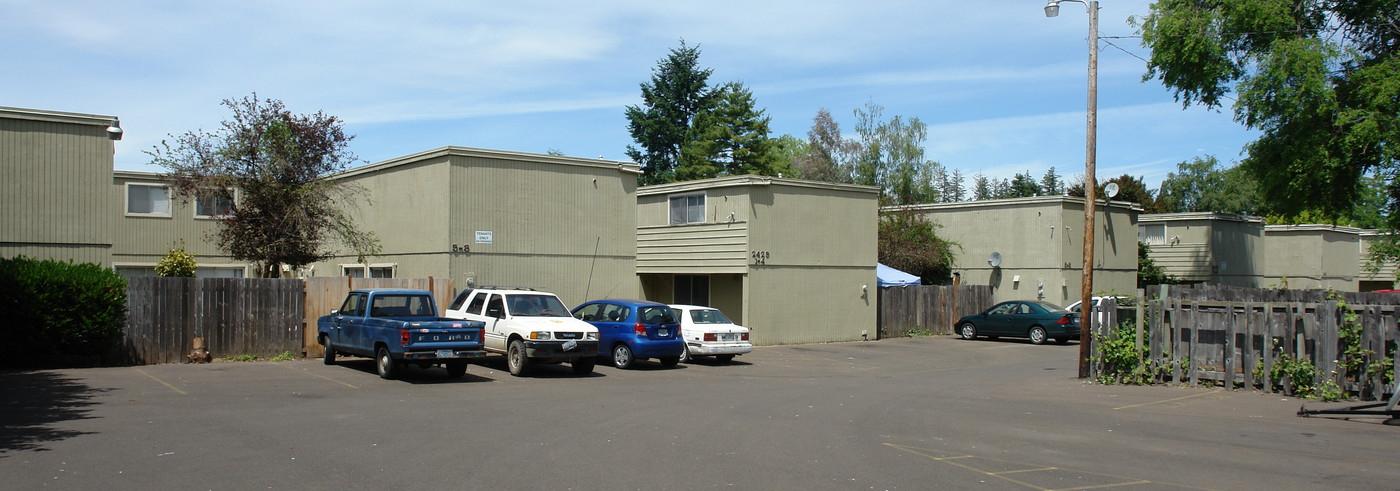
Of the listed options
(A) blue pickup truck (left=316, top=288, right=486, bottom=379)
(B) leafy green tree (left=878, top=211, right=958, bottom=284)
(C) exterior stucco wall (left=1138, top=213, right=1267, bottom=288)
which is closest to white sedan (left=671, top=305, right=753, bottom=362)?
(A) blue pickup truck (left=316, top=288, right=486, bottom=379)

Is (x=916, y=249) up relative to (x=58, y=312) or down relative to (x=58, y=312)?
up

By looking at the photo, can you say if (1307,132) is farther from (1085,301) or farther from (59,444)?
(59,444)

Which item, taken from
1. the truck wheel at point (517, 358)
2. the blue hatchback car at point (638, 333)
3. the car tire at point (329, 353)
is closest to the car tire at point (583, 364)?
the truck wheel at point (517, 358)

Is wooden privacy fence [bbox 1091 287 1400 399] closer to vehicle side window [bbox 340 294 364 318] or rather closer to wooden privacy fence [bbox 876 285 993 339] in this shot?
wooden privacy fence [bbox 876 285 993 339]

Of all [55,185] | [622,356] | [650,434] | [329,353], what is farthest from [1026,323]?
[55,185]

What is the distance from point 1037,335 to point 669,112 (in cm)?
3428

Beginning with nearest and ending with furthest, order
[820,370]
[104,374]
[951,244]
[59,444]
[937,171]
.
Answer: [59,444] → [104,374] → [820,370] → [951,244] → [937,171]

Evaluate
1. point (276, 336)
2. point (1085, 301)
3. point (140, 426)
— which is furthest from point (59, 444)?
point (1085, 301)

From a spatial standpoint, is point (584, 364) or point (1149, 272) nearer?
point (584, 364)

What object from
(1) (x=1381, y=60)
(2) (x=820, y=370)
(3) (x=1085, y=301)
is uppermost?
(1) (x=1381, y=60)

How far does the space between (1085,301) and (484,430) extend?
39.3 ft

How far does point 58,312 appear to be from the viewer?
56.0 feet

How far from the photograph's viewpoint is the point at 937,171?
200ft

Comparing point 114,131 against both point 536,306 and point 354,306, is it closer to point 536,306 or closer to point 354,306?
point 354,306
